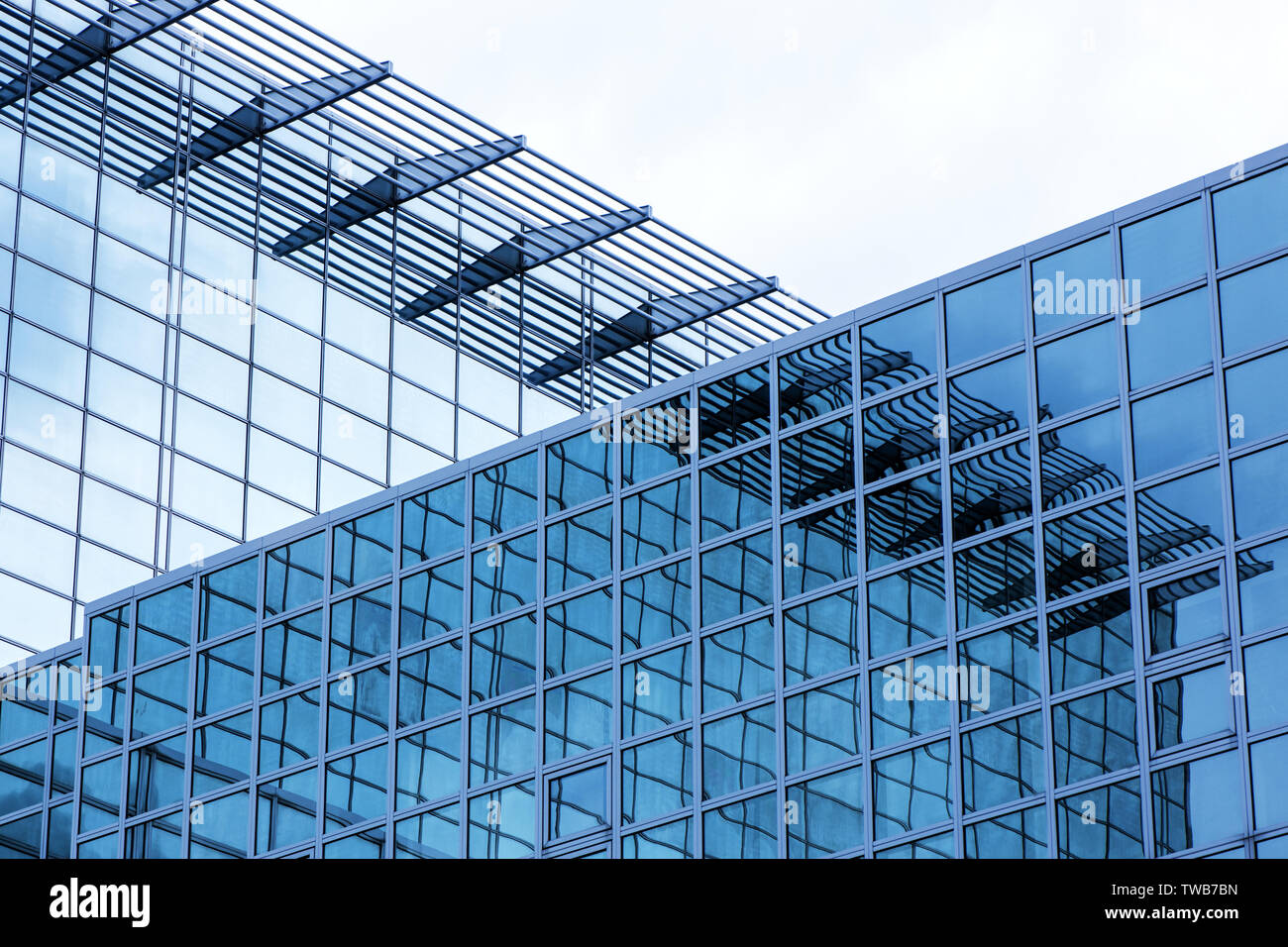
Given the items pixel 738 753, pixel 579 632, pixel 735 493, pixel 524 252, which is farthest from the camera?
pixel 524 252

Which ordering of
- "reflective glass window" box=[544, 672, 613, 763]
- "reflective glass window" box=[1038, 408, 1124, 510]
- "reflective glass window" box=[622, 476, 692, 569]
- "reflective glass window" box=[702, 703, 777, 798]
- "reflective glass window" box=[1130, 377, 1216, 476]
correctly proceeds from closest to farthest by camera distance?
"reflective glass window" box=[1130, 377, 1216, 476] < "reflective glass window" box=[1038, 408, 1124, 510] < "reflective glass window" box=[702, 703, 777, 798] < "reflective glass window" box=[544, 672, 613, 763] < "reflective glass window" box=[622, 476, 692, 569]

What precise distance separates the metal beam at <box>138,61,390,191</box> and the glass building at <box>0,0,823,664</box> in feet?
0.29

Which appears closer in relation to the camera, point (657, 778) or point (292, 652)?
point (657, 778)

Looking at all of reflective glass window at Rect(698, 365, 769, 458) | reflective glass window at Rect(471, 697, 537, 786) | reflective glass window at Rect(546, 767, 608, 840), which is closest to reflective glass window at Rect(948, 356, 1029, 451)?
reflective glass window at Rect(698, 365, 769, 458)

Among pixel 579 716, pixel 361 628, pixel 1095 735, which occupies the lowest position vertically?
pixel 1095 735

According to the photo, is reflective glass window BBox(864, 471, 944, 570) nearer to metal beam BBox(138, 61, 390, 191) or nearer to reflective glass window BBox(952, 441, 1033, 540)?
reflective glass window BBox(952, 441, 1033, 540)

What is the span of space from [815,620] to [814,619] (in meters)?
0.02

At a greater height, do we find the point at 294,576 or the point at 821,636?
the point at 294,576

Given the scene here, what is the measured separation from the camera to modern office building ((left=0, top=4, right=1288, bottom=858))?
33.1 meters

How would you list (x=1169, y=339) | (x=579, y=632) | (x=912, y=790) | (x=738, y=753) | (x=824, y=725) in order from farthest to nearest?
(x=579, y=632), (x=738, y=753), (x=824, y=725), (x=912, y=790), (x=1169, y=339)

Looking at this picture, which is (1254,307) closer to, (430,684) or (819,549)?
(819,549)

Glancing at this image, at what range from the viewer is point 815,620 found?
37.4 meters

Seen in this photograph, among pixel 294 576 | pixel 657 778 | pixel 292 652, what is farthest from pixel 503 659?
pixel 294 576
